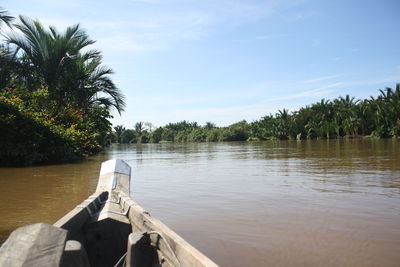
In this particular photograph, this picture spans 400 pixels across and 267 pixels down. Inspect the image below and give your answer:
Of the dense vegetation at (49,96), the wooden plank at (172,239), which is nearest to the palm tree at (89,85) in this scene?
the dense vegetation at (49,96)

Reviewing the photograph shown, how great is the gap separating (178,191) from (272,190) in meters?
1.92

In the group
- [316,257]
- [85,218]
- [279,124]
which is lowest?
[316,257]

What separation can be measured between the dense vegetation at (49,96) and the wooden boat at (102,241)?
27.5ft

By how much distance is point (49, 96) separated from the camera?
606 inches

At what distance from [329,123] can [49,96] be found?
3943 cm

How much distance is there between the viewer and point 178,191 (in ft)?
23.6

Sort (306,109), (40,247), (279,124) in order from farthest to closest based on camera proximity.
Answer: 1. (279,124)
2. (306,109)
3. (40,247)

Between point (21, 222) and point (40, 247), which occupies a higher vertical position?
point (40, 247)

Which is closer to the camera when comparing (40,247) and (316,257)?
(40,247)

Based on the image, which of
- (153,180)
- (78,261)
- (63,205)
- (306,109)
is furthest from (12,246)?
(306,109)

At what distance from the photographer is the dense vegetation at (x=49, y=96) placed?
11.3 metres

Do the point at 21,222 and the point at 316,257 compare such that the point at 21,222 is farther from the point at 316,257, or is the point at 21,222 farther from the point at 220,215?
the point at 316,257

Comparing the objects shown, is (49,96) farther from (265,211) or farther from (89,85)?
(265,211)

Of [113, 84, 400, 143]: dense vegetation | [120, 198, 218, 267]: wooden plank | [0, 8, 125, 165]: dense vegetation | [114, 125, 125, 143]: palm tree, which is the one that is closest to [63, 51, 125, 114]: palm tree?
[0, 8, 125, 165]: dense vegetation
